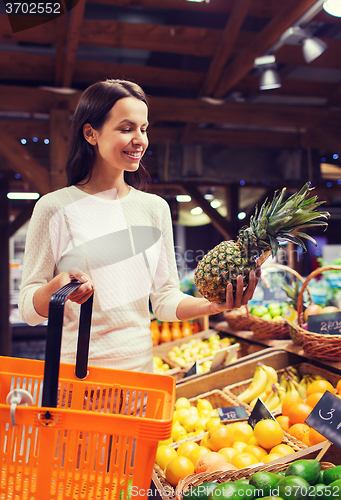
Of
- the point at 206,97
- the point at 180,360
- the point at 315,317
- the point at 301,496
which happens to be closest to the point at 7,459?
the point at 301,496

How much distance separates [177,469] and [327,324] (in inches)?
46.8

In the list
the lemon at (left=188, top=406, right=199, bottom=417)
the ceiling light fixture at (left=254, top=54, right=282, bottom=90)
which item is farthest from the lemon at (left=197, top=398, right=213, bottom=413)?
the ceiling light fixture at (left=254, top=54, right=282, bottom=90)

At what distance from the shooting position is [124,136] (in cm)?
123

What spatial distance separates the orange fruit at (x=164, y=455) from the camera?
1588mm

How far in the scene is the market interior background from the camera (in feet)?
11.1

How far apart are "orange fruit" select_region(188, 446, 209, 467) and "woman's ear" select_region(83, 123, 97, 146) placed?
4.14 feet

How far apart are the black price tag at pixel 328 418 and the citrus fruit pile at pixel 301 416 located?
0.30 meters

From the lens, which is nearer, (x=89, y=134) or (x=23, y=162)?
(x=89, y=134)

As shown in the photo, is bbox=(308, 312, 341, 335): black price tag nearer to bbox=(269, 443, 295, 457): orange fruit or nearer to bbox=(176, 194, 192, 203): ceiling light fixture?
bbox=(269, 443, 295, 457): orange fruit

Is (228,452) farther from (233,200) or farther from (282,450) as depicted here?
(233,200)

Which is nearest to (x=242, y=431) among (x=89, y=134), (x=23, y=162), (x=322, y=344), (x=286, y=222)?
(x=322, y=344)

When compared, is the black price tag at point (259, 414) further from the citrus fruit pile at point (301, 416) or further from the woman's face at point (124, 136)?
the woman's face at point (124, 136)

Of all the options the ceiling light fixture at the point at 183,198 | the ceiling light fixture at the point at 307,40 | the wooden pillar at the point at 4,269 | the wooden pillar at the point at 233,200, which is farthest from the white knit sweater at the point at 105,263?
the wooden pillar at the point at 4,269

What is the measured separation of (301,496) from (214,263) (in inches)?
27.4
